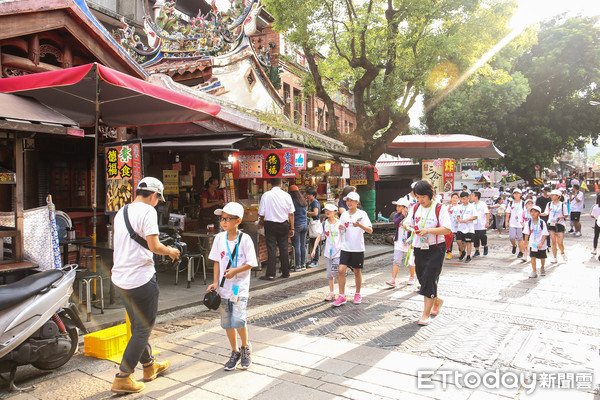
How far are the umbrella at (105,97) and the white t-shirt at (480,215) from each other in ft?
28.8

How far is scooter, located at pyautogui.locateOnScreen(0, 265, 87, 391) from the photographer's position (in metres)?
3.98

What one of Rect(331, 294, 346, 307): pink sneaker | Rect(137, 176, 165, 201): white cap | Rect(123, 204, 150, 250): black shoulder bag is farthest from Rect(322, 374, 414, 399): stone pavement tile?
Rect(331, 294, 346, 307): pink sneaker

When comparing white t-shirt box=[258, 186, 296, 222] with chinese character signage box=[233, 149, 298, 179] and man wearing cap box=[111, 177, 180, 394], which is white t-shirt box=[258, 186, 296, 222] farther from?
man wearing cap box=[111, 177, 180, 394]

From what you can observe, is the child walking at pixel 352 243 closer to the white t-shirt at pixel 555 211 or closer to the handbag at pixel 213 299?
the handbag at pixel 213 299

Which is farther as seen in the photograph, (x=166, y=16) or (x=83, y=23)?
(x=166, y=16)

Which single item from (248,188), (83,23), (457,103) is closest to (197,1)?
(248,188)

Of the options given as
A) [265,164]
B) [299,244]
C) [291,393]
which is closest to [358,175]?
[299,244]

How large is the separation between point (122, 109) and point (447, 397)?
6.69 m

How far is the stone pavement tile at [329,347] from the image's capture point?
512cm

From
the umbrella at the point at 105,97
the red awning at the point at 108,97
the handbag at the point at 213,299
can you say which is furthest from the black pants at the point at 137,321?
the red awning at the point at 108,97

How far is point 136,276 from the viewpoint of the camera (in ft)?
13.2

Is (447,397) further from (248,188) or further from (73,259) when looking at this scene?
(248,188)

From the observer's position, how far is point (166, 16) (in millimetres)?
15180

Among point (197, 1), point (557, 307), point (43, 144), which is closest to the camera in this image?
point (557, 307)
